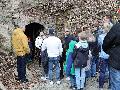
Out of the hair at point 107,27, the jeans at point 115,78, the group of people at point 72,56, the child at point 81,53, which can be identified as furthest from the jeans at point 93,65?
the jeans at point 115,78

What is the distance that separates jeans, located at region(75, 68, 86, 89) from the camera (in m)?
12.5

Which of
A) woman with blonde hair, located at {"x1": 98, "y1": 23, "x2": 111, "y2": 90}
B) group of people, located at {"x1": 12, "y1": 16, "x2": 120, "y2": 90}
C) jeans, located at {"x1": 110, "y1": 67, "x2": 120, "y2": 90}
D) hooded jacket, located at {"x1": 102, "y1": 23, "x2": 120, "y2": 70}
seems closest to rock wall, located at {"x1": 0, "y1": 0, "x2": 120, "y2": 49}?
group of people, located at {"x1": 12, "y1": 16, "x2": 120, "y2": 90}

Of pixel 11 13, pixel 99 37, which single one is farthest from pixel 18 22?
pixel 99 37

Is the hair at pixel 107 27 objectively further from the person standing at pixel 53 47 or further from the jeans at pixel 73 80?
the jeans at pixel 73 80

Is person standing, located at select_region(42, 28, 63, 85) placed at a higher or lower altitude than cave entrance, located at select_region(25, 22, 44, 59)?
lower

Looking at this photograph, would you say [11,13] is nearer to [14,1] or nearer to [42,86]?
[14,1]

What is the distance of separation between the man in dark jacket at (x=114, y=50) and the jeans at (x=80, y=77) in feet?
10.6

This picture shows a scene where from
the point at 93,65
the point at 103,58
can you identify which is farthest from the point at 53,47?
the point at 103,58

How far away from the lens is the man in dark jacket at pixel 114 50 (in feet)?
29.7

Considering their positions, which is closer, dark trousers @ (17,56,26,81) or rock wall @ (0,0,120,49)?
dark trousers @ (17,56,26,81)

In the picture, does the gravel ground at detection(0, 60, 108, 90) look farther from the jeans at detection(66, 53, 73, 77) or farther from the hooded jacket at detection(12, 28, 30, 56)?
the hooded jacket at detection(12, 28, 30, 56)

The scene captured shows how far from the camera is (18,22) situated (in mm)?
15836

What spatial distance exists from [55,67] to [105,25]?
7.16ft

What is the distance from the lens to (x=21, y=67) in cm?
1331
